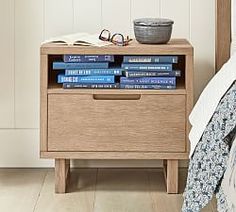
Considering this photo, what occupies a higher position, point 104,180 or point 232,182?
point 232,182

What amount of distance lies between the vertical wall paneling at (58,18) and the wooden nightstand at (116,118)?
37 centimetres

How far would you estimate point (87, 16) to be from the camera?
2.61 m

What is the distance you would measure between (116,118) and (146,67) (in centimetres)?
22

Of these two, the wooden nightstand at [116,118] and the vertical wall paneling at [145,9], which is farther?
the vertical wall paneling at [145,9]

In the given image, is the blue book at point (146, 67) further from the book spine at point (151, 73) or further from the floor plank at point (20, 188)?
the floor plank at point (20, 188)

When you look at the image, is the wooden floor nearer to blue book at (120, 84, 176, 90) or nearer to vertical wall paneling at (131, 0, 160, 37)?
blue book at (120, 84, 176, 90)

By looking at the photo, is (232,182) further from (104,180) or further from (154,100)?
(104,180)

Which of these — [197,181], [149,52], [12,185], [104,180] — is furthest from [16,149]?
[197,181]

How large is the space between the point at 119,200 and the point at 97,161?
466 mm

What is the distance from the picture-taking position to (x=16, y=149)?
266 cm

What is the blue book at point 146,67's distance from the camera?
2244 millimetres

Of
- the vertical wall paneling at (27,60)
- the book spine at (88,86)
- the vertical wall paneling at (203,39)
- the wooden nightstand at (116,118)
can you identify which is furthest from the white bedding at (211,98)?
the vertical wall paneling at (27,60)

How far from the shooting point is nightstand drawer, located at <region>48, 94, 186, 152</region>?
7.31 feet

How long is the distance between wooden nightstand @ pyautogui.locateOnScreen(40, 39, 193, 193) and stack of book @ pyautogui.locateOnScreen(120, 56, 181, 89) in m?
0.03
